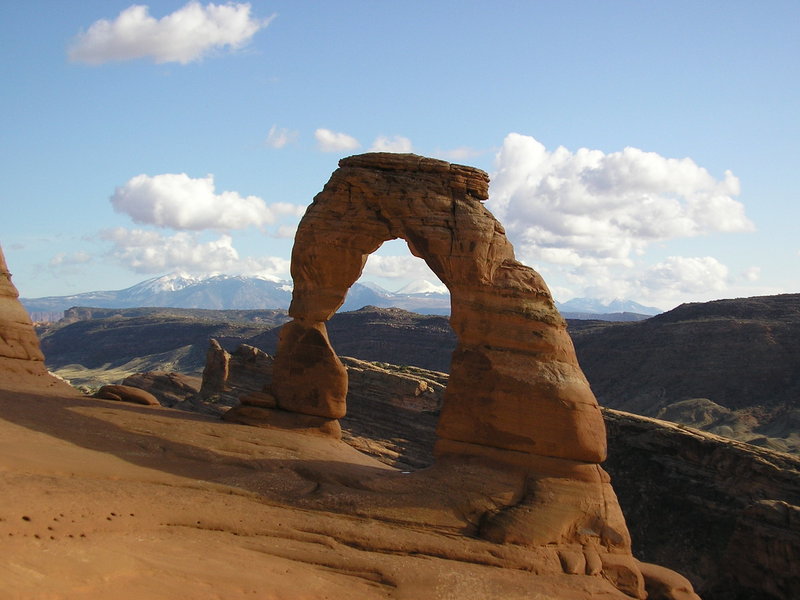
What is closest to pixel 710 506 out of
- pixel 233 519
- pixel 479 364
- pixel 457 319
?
pixel 479 364

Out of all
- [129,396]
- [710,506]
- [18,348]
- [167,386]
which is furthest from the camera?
[167,386]

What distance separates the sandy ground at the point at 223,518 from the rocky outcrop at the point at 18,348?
7.97 ft

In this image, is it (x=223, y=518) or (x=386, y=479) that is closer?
(x=223, y=518)

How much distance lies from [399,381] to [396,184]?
63.6 ft

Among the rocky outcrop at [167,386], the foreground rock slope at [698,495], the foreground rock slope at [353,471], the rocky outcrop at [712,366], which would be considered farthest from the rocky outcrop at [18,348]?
the rocky outcrop at [712,366]

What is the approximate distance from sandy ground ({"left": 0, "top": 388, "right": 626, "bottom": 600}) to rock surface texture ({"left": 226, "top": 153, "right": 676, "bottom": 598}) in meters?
0.76

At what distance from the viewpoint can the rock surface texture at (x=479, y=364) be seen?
17.1 m

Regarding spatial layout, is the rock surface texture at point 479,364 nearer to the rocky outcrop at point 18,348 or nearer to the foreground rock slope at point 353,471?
the foreground rock slope at point 353,471

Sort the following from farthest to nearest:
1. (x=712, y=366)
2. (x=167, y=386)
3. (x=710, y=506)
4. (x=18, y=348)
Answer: (x=712, y=366)
(x=167, y=386)
(x=710, y=506)
(x=18, y=348)

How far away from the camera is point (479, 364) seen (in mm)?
18422

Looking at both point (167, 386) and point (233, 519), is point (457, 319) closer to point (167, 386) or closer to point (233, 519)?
point (233, 519)

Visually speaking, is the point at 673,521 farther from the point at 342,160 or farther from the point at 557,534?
the point at 342,160

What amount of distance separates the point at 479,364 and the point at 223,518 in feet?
21.9

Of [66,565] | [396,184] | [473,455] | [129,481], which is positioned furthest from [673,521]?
[66,565]
